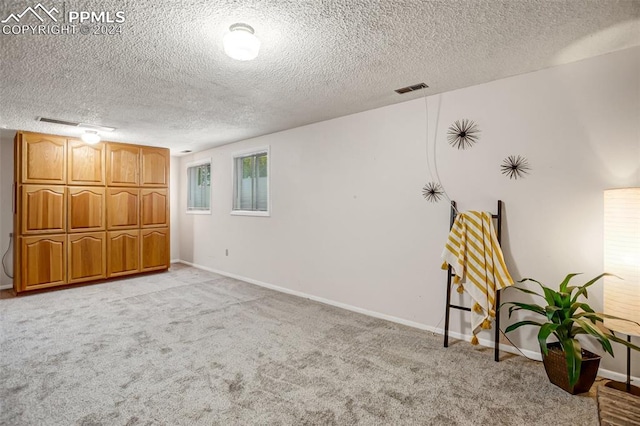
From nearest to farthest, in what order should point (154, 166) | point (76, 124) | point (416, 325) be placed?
1. point (416, 325)
2. point (76, 124)
3. point (154, 166)

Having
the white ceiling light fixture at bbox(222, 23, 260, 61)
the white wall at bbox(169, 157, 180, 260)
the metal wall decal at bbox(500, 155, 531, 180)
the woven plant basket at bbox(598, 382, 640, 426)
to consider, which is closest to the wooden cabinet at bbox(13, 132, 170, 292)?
the white wall at bbox(169, 157, 180, 260)

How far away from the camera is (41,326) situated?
3252 millimetres

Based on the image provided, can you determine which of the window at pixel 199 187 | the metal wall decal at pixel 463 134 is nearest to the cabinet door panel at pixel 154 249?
the window at pixel 199 187

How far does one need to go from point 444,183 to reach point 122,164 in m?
5.13

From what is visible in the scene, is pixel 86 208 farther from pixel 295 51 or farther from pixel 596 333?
pixel 596 333

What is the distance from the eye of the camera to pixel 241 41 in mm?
1851

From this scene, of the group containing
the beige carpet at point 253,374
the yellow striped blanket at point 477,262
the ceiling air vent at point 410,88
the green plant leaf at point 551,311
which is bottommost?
the beige carpet at point 253,374

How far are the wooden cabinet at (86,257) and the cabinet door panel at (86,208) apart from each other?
0.44 feet

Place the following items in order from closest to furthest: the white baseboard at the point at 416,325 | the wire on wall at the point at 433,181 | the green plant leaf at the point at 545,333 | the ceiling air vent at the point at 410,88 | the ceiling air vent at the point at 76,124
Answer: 1. the green plant leaf at the point at 545,333
2. the white baseboard at the point at 416,325
3. the ceiling air vent at the point at 410,88
4. the wire on wall at the point at 433,181
5. the ceiling air vent at the point at 76,124

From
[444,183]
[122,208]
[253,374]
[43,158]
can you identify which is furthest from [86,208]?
[444,183]

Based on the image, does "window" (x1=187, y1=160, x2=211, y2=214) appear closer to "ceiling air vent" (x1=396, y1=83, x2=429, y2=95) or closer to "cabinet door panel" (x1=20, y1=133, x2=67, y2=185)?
"cabinet door panel" (x1=20, y1=133, x2=67, y2=185)

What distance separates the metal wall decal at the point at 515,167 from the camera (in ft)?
8.63

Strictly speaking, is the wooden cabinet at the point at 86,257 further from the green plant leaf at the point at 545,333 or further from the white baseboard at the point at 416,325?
the green plant leaf at the point at 545,333

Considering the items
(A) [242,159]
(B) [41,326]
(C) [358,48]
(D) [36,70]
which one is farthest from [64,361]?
(A) [242,159]
